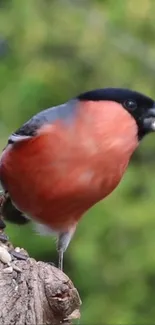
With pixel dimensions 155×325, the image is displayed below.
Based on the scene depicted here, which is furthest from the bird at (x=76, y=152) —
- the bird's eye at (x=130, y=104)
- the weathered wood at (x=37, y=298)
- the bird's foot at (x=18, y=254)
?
the weathered wood at (x=37, y=298)

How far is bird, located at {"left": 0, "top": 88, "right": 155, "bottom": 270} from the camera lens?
8.68ft

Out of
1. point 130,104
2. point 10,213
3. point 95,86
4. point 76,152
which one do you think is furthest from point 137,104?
point 95,86

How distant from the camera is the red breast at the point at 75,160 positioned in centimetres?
264

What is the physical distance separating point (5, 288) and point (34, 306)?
0.26 ft

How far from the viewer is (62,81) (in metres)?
4.57

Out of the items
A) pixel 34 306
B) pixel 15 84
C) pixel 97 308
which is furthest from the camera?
pixel 15 84

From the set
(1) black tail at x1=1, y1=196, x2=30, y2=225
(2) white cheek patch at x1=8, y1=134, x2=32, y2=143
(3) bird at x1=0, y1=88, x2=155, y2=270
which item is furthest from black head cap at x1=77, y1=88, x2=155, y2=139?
(1) black tail at x1=1, y1=196, x2=30, y2=225

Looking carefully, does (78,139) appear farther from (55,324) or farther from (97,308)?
(97,308)

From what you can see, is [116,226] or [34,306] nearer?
[34,306]

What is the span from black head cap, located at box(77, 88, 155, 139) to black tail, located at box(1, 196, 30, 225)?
0.41 meters

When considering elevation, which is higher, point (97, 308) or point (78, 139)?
point (78, 139)

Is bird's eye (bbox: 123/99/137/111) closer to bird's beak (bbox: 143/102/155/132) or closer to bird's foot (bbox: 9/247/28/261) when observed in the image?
bird's beak (bbox: 143/102/155/132)

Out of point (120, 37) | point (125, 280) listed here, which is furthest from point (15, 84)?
point (125, 280)

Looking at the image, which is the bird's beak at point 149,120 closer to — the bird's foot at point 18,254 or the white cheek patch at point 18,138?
the white cheek patch at point 18,138
